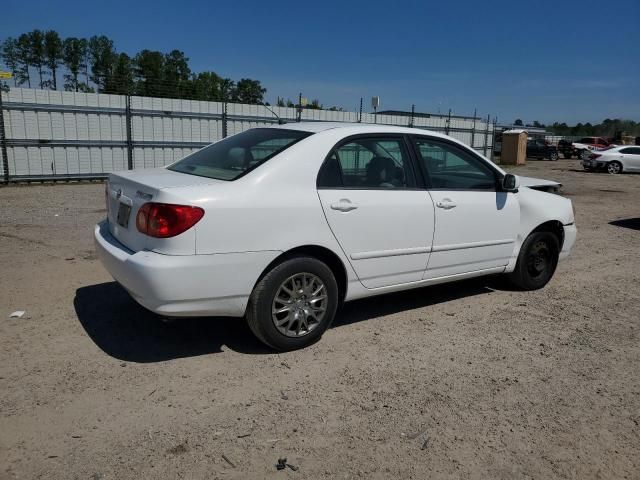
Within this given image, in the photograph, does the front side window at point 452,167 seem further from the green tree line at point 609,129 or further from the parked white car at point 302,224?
the green tree line at point 609,129

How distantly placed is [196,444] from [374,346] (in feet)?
5.65

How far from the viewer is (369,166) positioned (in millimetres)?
4375

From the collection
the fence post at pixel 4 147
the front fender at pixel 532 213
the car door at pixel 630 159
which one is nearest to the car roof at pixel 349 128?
the front fender at pixel 532 213

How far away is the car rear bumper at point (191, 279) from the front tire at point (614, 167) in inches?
1057

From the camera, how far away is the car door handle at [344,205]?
4.00 m

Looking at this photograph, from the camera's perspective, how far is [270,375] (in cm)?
366

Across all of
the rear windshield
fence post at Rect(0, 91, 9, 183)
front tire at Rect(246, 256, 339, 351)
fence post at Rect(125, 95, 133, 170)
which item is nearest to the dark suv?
fence post at Rect(125, 95, 133, 170)

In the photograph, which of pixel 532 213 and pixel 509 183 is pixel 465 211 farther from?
pixel 532 213

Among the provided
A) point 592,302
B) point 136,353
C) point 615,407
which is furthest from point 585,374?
point 136,353

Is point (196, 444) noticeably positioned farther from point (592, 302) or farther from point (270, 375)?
point (592, 302)

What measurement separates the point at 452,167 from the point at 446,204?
19.0 inches

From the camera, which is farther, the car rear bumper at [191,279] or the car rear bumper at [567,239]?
the car rear bumper at [567,239]

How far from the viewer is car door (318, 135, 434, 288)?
13.3ft

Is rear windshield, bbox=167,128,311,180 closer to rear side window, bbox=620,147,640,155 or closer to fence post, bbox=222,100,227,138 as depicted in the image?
fence post, bbox=222,100,227,138
